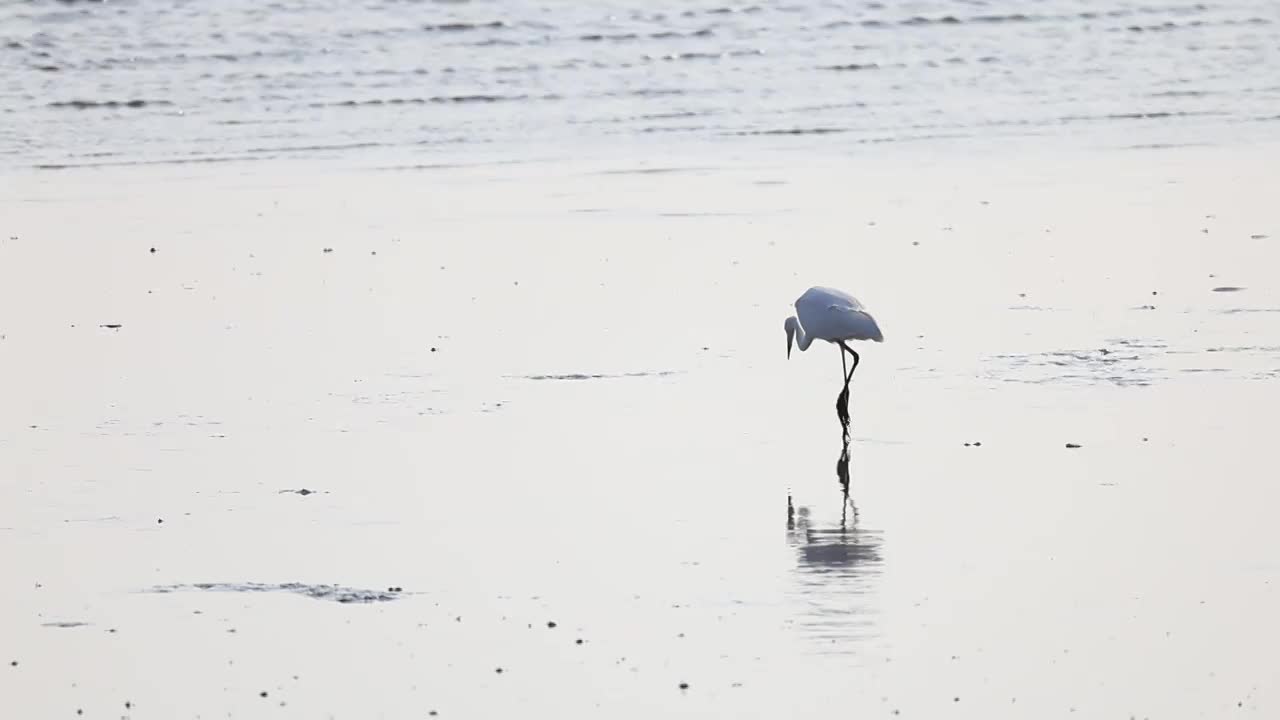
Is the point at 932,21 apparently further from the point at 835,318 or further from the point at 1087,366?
the point at 835,318

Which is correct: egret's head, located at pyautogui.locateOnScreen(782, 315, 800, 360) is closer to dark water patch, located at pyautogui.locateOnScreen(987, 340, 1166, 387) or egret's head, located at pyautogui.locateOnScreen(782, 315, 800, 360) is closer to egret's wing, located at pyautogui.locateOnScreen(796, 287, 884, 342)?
egret's wing, located at pyautogui.locateOnScreen(796, 287, 884, 342)

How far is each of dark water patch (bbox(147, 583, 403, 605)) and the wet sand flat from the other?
24 millimetres

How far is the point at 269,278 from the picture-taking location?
673 inches

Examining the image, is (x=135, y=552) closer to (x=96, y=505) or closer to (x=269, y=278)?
Result: (x=96, y=505)

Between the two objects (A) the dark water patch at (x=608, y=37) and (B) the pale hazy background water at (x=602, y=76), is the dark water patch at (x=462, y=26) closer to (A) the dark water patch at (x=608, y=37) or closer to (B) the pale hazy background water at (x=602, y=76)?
(B) the pale hazy background water at (x=602, y=76)

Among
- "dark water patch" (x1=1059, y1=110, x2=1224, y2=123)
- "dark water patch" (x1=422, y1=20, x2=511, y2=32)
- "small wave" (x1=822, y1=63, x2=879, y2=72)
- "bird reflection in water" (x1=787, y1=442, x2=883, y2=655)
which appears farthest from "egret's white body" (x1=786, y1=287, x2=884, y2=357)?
"dark water patch" (x1=422, y1=20, x2=511, y2=32)

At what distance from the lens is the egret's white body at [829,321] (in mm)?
13188

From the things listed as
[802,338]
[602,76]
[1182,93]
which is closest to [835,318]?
[802,338]

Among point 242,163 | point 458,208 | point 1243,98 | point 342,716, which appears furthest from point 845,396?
point 1243,98

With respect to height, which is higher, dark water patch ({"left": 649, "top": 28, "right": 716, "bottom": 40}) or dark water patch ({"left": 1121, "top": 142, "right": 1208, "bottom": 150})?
dark water patch ({"left": 649, "top": 28, "right": 716, "bottom": 40})

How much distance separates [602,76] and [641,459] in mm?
20585

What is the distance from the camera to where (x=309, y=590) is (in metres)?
9.47

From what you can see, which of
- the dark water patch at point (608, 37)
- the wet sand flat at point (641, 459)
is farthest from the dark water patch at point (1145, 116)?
the dark water patch at point (608, 37)

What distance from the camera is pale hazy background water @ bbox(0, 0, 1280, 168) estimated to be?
25203 millimetres
